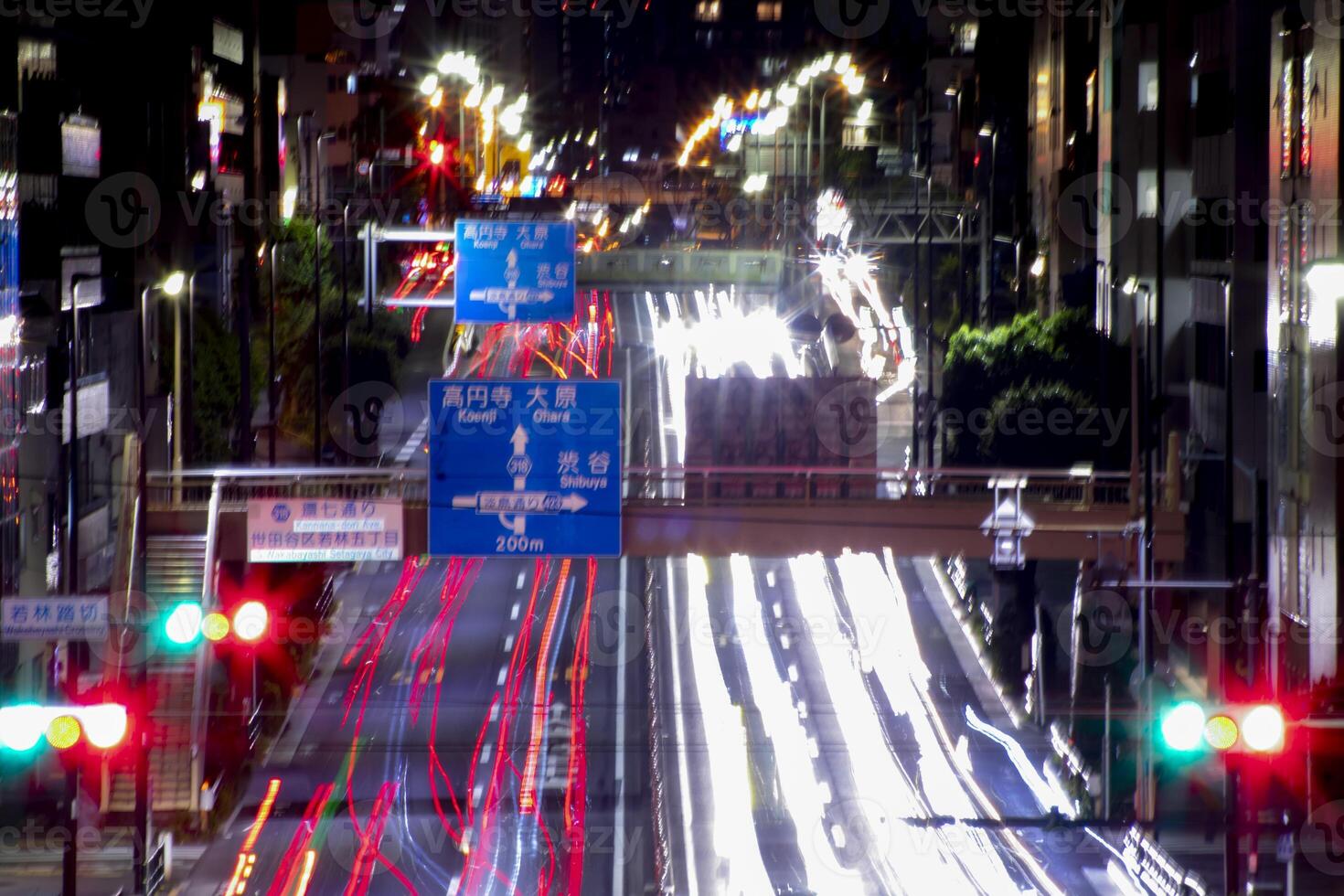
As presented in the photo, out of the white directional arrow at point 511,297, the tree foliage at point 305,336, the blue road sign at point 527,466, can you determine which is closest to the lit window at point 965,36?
the tree foliage at point 305,336

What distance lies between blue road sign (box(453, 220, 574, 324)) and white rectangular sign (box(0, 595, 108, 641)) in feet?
29.1

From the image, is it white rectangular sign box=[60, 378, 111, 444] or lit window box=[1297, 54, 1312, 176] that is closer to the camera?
lit window box=[1297, 54, 1312, 176]

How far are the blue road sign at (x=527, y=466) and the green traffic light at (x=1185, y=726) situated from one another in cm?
727

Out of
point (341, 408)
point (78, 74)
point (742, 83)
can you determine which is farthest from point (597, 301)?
point (742, 83)

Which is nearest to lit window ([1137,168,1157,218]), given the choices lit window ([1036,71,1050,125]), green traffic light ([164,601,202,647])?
lit window ([1036,71,1050,125])

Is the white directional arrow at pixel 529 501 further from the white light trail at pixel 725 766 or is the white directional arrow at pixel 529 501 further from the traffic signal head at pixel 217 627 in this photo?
the traffic signal head at pixel 217 627

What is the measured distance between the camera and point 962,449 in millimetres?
27641

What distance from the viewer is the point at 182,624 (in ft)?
35.5

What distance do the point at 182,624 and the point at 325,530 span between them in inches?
225

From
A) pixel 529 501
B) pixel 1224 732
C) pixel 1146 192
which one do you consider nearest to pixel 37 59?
pixel 529 501

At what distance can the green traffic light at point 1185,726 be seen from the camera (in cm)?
814

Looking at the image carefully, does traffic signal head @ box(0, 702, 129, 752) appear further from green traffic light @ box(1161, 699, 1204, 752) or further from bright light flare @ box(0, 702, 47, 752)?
green traffic light @ box(1161, 699, 1204, 752)

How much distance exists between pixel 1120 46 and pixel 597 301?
761 inches

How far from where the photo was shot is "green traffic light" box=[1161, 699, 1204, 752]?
26.7ft
